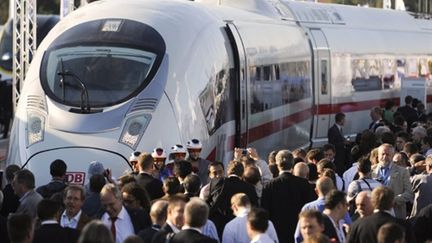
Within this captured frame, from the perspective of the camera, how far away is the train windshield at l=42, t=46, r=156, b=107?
19.9 metres

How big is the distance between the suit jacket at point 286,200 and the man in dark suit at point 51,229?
4044mm

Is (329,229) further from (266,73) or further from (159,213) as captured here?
(266,73)

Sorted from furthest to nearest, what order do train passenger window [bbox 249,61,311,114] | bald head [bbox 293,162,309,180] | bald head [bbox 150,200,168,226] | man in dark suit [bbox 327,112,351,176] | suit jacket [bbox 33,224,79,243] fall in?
man in dark suit [bbox 327,112,351,176], train passenger window [bbox 249,61,311,114], bald head [bbox 293,162,309,180], bald head [bbox 150,200,168,226], suit jacket [bbox 33,224,79,243]

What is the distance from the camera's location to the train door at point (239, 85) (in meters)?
23.3

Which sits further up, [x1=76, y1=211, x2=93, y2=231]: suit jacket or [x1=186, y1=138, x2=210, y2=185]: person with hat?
[x1=76, y1=211, x2=93, y2=231]: suit jacket

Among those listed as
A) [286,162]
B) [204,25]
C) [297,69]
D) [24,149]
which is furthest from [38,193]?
→ [297,69]

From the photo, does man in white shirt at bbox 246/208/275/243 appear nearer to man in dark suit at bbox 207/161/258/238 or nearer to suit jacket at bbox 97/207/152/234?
suit jacket at bbox 97/207/152/234

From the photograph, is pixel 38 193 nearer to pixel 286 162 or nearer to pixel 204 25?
pixel 286 162

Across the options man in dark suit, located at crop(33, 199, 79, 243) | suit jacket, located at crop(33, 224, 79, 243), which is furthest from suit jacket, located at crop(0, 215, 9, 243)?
suit jacket, located at crop(33, 224, 79, 243)

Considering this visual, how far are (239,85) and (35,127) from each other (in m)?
4.84

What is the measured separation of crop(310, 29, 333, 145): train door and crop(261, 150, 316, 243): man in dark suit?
1457cm

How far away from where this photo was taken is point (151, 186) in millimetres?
Answer: 15391

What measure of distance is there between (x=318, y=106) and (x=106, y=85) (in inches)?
449

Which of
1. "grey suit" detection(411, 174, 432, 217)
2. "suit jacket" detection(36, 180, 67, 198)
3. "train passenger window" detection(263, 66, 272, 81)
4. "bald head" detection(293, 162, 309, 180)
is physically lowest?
"grey suit" detection(411, 174, 432, 217)
